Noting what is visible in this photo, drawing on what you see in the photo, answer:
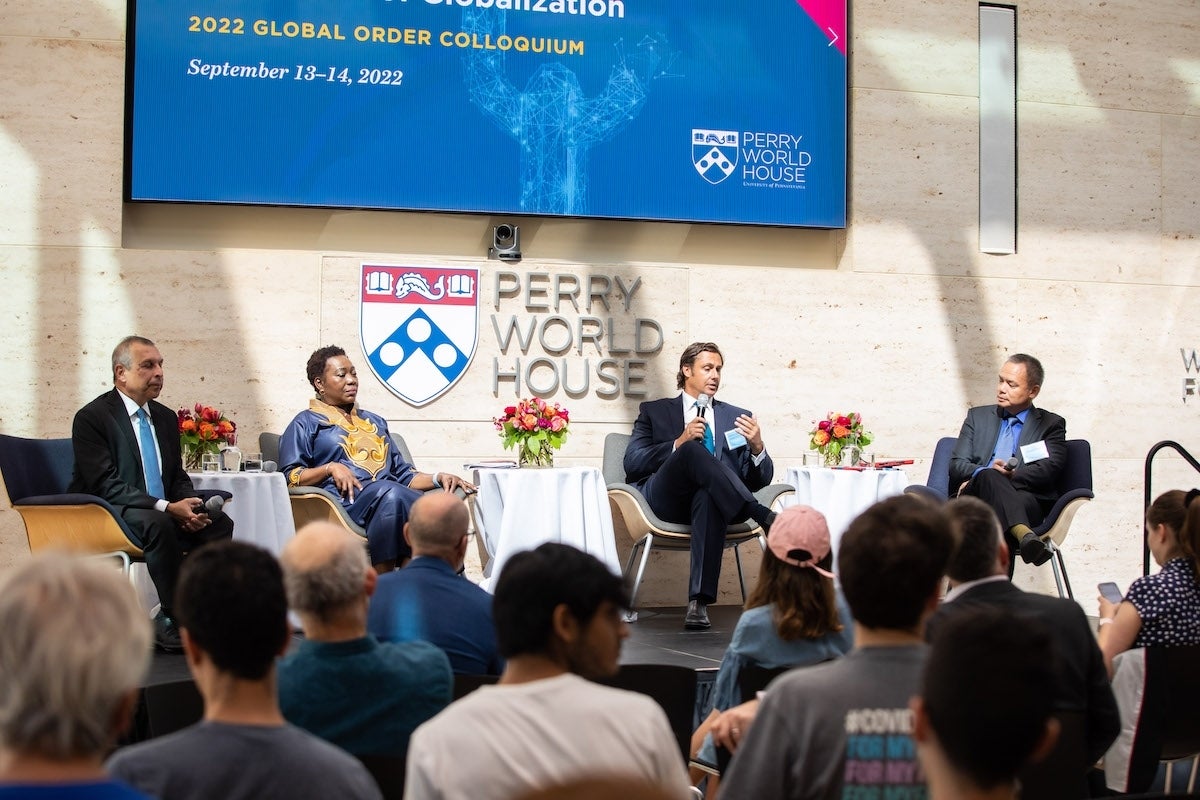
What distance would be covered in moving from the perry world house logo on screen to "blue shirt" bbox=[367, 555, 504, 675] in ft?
14.1

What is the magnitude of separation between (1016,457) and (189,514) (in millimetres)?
3956

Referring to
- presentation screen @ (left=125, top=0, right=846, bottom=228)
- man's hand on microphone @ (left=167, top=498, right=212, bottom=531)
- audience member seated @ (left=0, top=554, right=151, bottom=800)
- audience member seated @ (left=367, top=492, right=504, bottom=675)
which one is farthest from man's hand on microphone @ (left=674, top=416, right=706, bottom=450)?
audience member seated @ (left=0, top=554, right=151, bottom=800)

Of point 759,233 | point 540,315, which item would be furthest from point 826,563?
point 759,233

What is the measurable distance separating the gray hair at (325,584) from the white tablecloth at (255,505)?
382 centimetres

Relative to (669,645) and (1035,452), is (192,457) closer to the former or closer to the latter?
(669,645)

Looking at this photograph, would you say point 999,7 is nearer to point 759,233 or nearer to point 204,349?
point 759,233

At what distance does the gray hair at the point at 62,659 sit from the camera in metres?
1.19

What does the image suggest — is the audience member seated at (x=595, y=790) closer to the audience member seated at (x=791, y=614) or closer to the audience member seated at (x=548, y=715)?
the audience member seated at (x=548, y=715)

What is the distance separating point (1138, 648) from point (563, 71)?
198 inches

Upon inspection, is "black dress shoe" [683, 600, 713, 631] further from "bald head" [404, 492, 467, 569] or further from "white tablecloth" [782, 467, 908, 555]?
"bald head" [404, 492, 467, 569]

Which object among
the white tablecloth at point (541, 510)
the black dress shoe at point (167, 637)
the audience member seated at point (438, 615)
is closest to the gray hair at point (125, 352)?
the black dress shoe at point (167, 637)

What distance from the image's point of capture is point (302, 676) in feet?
7.06

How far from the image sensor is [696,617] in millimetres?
6227

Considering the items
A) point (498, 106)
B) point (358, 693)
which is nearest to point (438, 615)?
point (358, 693)
